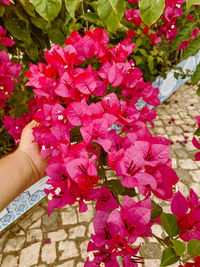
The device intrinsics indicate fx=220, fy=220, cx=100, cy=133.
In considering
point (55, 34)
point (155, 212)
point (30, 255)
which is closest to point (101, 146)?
point (155, 212)

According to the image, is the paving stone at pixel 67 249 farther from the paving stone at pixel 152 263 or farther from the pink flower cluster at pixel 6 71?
the pink flower cluster at pixel 6 71

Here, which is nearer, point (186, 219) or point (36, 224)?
Result: point (186, 219)

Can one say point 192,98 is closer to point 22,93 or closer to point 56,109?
point 22,93

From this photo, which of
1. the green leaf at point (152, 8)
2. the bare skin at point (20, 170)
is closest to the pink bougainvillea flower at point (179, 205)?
the green leaf at point (152, 8)

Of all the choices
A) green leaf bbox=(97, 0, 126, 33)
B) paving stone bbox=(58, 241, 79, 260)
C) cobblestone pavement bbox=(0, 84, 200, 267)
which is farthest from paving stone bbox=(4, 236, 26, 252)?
green leaf bbox=(97, 0, 126, 33)

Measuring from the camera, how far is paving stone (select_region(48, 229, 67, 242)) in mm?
1412

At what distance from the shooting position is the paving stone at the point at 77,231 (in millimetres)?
1426

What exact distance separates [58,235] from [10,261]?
1.02 ft

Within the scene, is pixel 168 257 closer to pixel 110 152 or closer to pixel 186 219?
pixel 186 219

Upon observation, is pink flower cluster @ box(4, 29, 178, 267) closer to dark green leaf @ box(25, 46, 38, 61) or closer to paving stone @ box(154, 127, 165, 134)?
dark green leaf @ box(25, 46, 38, 61)

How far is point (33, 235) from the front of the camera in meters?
1.44

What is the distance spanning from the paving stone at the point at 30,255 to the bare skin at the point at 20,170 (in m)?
0.59

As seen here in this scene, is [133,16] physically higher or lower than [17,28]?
lower

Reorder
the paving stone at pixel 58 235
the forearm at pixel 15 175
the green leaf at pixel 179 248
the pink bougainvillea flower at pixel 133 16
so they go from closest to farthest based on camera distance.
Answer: the green leaf at pixel 179 248 < the forearm at pixel 15 175 < the pink bougainvillea flower at pixel 133 16 < the paving stone at pixel 58 235
